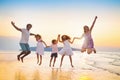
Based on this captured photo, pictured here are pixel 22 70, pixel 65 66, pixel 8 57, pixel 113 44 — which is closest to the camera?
pixel 22 70

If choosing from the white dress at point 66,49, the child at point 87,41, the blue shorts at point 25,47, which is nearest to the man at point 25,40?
the blue shorts at point 25,47

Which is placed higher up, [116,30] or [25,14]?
[25,14]

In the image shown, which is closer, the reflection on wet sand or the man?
the reflection on wet sand

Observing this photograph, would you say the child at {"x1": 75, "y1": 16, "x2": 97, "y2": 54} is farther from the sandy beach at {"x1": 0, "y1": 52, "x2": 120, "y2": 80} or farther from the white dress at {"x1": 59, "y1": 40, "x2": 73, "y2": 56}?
the sandy beach at {"x1": 0, "y1": 52, "x2": 120, "y2": 80}

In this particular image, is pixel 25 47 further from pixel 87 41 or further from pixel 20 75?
pixel 87 41

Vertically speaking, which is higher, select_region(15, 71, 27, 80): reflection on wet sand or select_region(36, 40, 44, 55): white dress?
select_region(36, 40, 44, 55): white dress

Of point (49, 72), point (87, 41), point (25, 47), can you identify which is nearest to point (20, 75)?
point (49, 72)

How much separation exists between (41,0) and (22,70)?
4.74 ft

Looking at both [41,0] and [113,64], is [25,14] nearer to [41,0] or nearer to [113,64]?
[41,0]

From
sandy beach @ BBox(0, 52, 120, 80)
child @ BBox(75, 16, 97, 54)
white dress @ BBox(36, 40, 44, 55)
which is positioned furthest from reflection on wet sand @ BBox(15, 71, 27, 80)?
child @ BBox(75, 16, 97, 54)

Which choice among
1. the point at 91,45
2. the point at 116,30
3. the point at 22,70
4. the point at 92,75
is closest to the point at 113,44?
the point at 116,30

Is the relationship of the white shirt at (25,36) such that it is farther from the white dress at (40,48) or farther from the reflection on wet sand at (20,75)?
the reflection on wet sand at (20,75)

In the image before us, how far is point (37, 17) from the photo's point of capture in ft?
20.2

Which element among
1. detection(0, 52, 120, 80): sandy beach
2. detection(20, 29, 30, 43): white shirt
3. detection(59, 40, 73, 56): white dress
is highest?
detection(20, 29, 30, 43): white shirt
